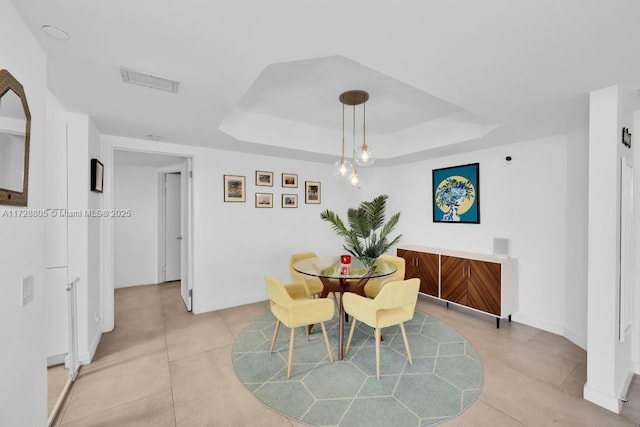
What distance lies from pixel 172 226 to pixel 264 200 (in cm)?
242

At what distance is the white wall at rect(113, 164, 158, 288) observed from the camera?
5.11m

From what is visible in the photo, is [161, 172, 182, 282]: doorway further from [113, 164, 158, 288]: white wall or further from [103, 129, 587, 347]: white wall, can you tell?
[103, 129, 587, 347]: white wall

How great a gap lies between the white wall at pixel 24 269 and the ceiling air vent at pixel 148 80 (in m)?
0.40

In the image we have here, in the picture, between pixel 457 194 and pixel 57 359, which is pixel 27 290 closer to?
pixel 57 359

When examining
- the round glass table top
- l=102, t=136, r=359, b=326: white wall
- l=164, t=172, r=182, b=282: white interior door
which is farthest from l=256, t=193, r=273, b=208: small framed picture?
l=164, t=172, r=182, b=282: white interior door

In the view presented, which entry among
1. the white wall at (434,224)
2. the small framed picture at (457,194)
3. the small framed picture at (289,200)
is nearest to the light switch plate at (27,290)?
the white wall at (434,224)

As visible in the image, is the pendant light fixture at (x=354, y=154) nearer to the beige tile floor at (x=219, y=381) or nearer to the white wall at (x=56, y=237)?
the beige tile floor at (x=219, y=381)

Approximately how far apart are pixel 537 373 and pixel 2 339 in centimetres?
361

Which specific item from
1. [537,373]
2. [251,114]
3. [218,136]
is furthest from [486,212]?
[218,136]

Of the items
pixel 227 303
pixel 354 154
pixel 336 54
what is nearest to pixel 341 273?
pixel 354 154

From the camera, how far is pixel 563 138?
317 centimetres

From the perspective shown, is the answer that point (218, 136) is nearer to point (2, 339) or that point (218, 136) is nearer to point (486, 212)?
point (2, 339)

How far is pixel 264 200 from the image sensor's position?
4.35 metres

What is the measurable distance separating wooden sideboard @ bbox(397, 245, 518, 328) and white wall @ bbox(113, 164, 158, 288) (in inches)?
193
